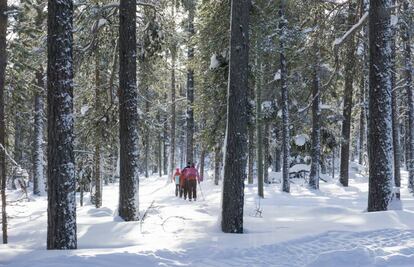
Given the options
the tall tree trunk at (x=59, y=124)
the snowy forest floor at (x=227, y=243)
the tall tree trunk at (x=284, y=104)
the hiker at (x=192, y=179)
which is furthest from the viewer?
the tall tree trunk at (x=284, y=104)

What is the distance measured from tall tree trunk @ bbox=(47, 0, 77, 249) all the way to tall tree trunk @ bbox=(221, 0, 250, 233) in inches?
135

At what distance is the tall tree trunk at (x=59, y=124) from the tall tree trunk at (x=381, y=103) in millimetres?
7017

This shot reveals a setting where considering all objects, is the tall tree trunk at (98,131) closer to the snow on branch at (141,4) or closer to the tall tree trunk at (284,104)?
the snow on branch at (141,4)

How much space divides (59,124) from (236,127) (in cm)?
372

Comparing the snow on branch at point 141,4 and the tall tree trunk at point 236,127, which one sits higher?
the snow on branch at point 141,4

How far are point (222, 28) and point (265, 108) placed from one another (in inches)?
344

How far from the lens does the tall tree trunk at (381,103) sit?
10.9 meters

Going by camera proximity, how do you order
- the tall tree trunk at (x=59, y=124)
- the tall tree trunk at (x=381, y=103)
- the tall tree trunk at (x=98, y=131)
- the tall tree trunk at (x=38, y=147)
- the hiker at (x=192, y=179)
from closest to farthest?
1. the tall tree trunk at (x=59, y=124)
2. the tall tree trunk at (x=381, y=103)
3. the tall tree trunk at (x=98, y=131)
4. the hiker at (x=192, y=179)
5. the tall tree trunk at (x=38, y=147)

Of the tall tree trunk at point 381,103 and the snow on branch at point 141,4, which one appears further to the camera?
the snow on branch at point 141,4

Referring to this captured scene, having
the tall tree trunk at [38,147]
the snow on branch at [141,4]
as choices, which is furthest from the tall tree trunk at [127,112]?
the tall tree trunk at [38,147]

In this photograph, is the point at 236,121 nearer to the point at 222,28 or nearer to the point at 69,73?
the point at 69,73

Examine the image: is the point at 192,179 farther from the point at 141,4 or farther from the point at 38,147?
the point at 38,147

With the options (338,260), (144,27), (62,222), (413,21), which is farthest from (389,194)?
(144,27)

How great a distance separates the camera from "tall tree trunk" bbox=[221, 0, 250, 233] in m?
9.78
